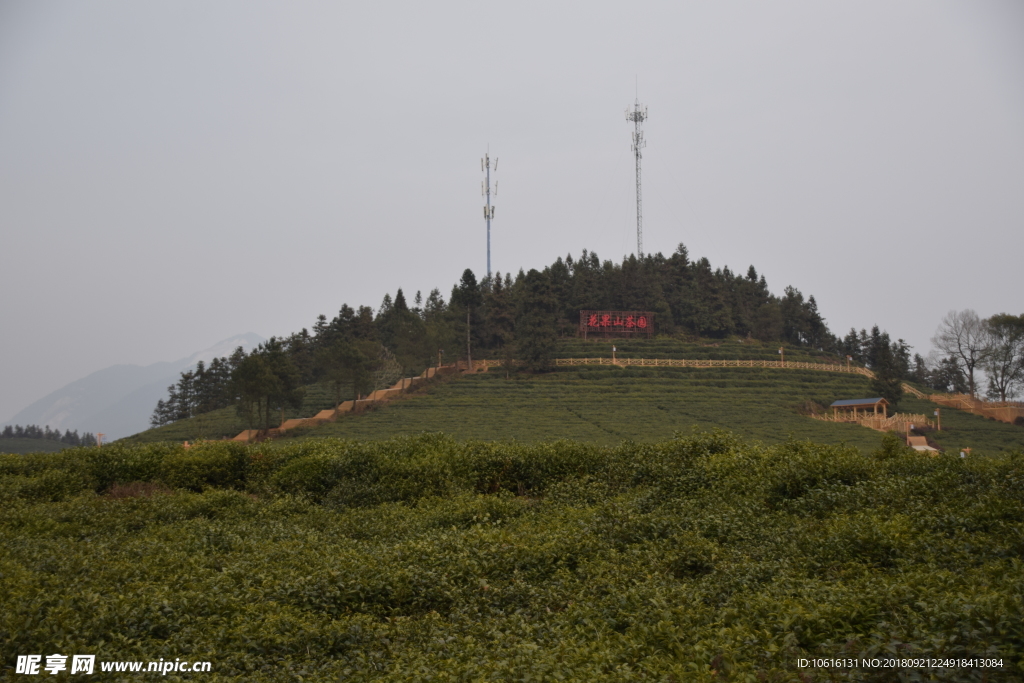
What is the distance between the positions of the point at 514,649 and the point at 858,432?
97.5ft

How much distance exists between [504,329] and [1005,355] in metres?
32.0

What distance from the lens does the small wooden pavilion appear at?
3669 cm

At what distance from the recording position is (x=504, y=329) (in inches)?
2079

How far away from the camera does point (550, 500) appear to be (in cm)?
1072

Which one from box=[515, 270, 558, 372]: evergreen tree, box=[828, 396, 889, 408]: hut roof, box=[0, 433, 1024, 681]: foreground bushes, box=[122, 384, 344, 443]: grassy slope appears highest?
box=[515, 270, 558, 372]: evergreen tree

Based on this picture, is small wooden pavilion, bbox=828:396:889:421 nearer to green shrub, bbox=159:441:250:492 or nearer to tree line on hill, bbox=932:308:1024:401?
tree line on hill, bbox=932:308:1024:401

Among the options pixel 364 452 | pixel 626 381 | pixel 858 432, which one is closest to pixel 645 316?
pixel 626 381

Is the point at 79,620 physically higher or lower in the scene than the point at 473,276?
lower

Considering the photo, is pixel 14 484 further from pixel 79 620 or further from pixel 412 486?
pixel 79 620

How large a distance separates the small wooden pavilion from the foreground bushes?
A: 96.1 ft

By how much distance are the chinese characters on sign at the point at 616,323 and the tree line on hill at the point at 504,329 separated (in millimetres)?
1349

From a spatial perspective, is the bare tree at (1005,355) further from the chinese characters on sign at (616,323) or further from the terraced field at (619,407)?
the chinese characters on sign at (616,323)

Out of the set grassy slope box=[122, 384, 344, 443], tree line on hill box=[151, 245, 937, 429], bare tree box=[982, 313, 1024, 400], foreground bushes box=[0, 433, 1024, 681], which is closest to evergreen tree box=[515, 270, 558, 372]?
tree line on hill box=[151, 245, 937, 429]

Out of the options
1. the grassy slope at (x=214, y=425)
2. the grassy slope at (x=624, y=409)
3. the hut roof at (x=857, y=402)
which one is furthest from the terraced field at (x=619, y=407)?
the grassy slope at (x=214, y=425)
